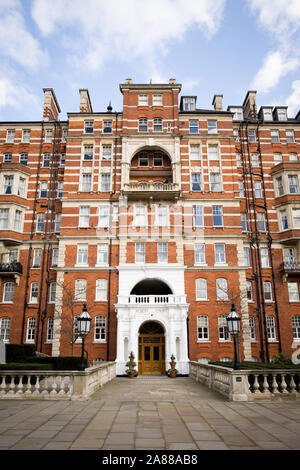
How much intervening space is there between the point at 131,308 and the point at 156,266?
14.9 feet

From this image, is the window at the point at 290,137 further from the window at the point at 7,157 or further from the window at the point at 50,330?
the window at the point at 50,330

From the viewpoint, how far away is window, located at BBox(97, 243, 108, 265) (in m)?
31.0

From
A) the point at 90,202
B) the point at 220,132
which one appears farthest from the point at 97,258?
the point at 220,132

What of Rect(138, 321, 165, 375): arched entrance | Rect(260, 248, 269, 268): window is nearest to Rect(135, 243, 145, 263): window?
Rect(138, 321, 165, 375): arched entrance

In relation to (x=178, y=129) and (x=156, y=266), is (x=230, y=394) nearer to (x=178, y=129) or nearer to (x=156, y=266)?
(x=156, y=266)

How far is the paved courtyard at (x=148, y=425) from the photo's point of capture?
6.95 meters

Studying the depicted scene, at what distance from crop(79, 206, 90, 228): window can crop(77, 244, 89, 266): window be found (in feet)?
6.84

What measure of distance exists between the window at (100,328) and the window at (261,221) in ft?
60.0

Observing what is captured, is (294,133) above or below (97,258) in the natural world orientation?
above

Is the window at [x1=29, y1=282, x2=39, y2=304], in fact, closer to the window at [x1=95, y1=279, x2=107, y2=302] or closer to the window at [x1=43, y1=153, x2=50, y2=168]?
the window at [x1=95, y1=279, x2=107, y2=302]

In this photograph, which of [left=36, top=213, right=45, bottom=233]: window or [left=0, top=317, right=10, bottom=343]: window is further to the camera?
[left=36, top=213, right=45, bottom=233]: window

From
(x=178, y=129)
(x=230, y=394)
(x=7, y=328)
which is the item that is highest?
(x=178, y=129)

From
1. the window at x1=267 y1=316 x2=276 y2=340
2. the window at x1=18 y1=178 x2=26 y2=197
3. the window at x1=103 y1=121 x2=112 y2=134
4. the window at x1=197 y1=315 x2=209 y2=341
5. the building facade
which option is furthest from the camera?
the window at x1=103 y1=121 x2=112 y2=134

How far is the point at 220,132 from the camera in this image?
3491 cm
